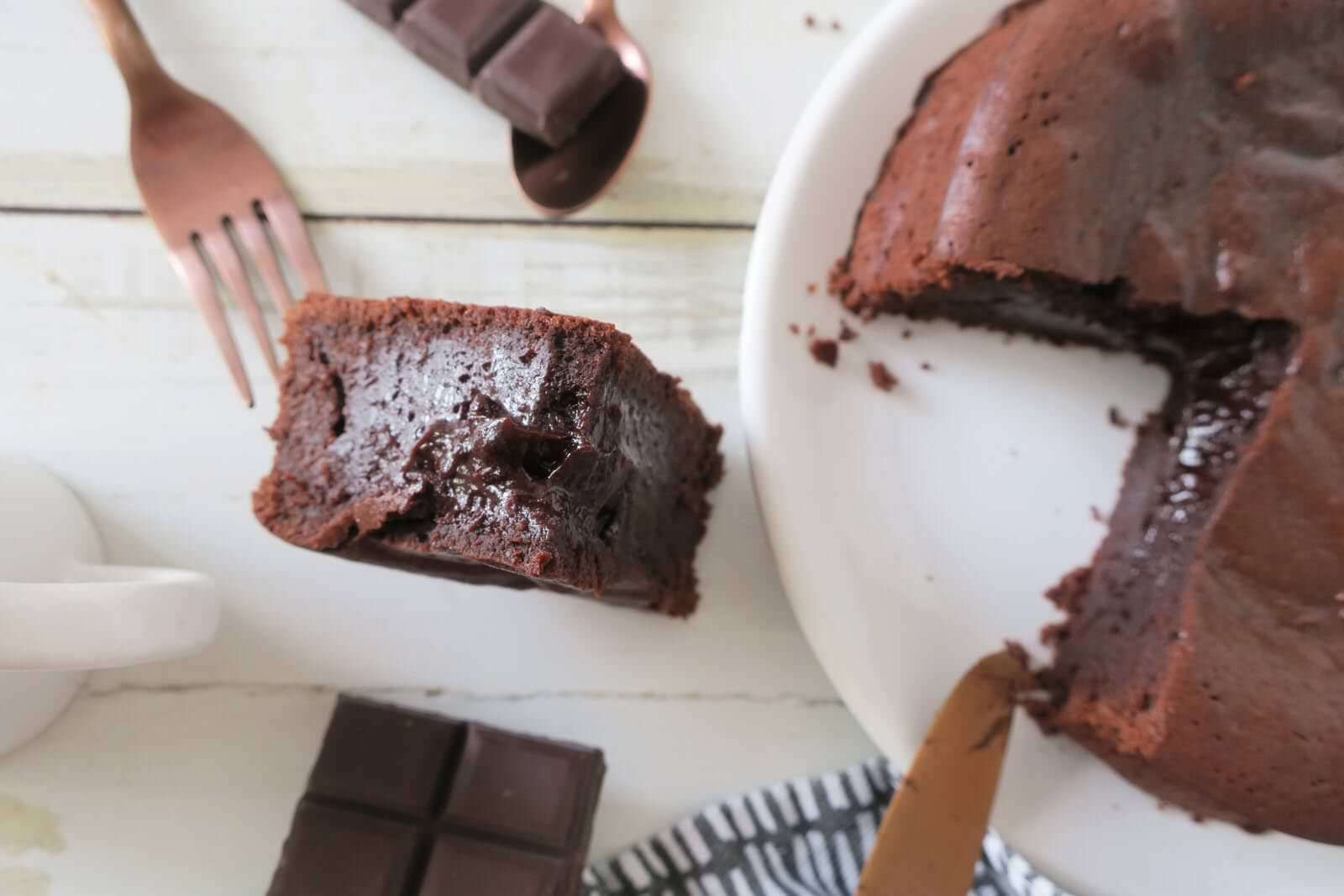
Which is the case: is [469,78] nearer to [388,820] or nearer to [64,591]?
[64,591]

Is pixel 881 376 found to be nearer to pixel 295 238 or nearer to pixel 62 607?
pixel 295 238

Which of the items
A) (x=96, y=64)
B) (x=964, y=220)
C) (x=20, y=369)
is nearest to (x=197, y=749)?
(x=20, y=369)

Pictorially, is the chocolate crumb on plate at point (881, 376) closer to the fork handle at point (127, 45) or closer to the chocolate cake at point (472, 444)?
the chocolate cake at point (472, 444)

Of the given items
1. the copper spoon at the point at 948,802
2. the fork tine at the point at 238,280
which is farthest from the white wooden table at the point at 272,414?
the copper spoon at the point at 948,802

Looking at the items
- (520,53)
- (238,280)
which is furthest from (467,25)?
(238,280)

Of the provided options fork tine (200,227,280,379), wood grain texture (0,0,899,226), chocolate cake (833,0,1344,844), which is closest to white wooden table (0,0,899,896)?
wood grain texture (0,0,899,226)

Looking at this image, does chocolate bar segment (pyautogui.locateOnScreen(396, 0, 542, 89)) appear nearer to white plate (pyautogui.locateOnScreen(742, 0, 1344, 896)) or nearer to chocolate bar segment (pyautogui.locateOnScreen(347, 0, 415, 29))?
chocolate bar segment (pyautogui.locateOnScreen(347, 0, 415, 29))

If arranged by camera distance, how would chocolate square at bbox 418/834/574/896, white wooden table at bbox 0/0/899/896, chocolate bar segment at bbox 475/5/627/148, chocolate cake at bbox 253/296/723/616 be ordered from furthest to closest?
1. white wooden table at bbox 0/0/899/896
2. chocolate bar segment at bbox 475/5/627/148
3. chocolate square at bbox 418/834/574/896
4. chocolate cake at bbox 253/296/723/616
